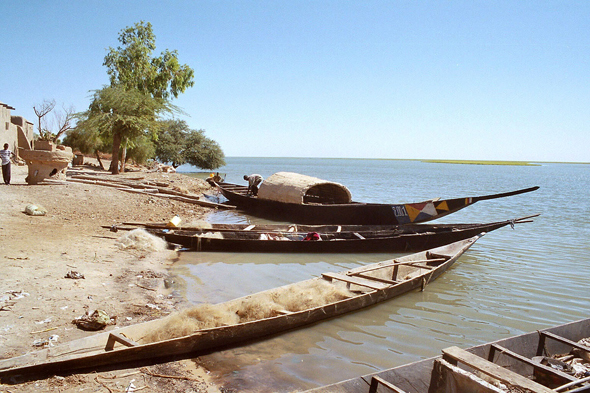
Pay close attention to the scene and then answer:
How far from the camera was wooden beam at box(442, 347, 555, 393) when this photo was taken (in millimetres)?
3367

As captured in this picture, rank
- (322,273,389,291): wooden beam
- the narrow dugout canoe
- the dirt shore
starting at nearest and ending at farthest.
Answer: the dirt shore → (322,273,389,291): wooden beam → the narrow dugout canoe

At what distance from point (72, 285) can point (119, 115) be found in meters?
18.2

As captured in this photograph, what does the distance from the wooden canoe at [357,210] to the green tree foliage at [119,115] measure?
880cm

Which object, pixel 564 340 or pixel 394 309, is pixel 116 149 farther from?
pixel 564 340

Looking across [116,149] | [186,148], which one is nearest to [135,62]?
[116,149]

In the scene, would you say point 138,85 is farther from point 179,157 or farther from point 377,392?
point 377,392

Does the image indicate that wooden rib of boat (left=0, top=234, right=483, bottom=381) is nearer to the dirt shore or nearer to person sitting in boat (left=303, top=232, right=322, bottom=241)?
the dirt shore

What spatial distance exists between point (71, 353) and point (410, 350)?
4.22 metres

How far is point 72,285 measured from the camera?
6.21 m

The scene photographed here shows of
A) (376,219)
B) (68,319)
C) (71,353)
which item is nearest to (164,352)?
(71,353)

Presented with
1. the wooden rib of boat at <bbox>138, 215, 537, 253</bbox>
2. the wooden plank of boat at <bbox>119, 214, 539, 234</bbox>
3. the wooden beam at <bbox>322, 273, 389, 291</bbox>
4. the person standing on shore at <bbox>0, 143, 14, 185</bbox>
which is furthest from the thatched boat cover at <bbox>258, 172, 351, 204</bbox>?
the person standing on shore at <bbox>0, 143, 14, 185</bbox>

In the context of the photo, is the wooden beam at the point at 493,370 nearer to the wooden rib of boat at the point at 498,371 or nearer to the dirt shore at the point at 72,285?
the wooden rib of boat at the point at 498,371

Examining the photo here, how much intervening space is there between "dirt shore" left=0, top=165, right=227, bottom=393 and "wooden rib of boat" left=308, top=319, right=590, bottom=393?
6.35ft

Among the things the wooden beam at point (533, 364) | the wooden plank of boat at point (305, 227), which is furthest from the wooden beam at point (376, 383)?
the wooden plank of boat at point (305, 227)
